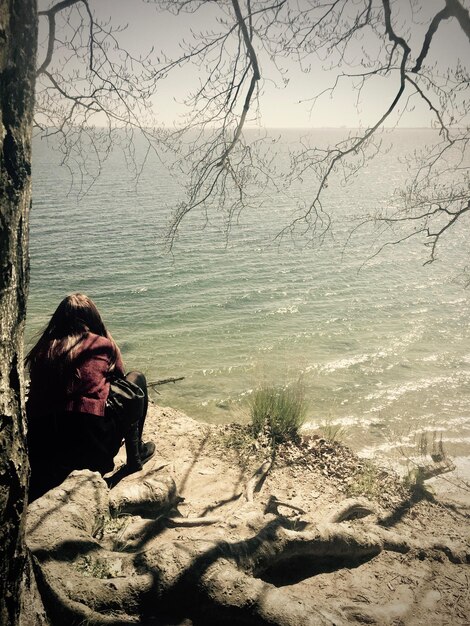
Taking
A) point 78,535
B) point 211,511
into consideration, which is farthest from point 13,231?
point 211,511

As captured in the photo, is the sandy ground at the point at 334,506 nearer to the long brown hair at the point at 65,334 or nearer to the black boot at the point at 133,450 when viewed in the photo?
the black boot at the point at 133,450

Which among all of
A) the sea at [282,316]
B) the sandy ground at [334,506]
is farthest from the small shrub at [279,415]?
the sea at [282,316]

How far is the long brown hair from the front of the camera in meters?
3.39

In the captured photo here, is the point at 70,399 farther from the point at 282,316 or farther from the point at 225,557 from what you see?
the point at 282,316

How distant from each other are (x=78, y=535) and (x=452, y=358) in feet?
36.3

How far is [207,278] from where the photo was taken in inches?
658

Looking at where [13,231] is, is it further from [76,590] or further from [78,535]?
[78,535]

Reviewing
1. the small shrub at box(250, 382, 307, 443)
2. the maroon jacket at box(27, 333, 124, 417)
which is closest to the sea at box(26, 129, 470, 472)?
the small shrub at box(250, 382, 307, 443)

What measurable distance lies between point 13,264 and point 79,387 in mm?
2061

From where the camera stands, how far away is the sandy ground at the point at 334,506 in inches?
121

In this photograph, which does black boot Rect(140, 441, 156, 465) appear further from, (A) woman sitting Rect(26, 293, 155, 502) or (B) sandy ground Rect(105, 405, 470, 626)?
(A) woman sitting Rect(26, 293, 155, 502)

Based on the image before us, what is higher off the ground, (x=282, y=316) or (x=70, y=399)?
(x=70, y=399)

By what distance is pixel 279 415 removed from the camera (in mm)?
6227

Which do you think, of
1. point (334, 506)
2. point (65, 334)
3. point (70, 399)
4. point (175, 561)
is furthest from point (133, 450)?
point (334, 506)
